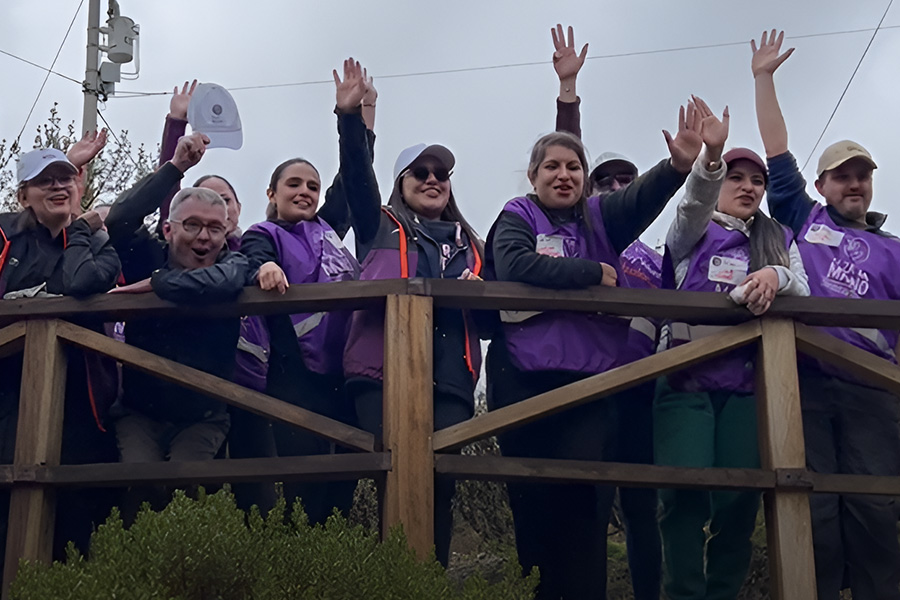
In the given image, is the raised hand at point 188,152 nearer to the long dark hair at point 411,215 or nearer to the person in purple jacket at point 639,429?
the long dark hair at point 411,215

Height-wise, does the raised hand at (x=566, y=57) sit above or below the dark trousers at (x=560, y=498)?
above

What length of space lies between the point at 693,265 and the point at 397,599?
230cm

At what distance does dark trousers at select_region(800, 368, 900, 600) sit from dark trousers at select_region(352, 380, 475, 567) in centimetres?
139

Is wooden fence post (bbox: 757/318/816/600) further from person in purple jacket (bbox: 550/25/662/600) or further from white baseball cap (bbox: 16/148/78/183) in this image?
white baseball cap (bbox: 16/148/78/183)

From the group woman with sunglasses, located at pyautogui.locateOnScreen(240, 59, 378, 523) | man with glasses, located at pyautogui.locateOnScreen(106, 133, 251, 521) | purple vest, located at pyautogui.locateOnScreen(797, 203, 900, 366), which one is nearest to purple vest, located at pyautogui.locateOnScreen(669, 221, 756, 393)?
purple vest, located at pyautogui.locateOnScreen(797, 203, 900, 366)

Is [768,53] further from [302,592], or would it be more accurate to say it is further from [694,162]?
[302,592]

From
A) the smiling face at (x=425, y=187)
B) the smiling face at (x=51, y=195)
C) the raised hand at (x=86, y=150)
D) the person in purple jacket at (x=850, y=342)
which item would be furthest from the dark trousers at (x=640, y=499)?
the raised hand at (x=86, y=150)

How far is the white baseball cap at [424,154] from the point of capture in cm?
553

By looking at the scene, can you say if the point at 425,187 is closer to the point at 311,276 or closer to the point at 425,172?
the point at 425,172

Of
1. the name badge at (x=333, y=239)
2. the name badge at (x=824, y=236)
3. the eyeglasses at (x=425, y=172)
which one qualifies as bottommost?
the name badge at (x=824, y=236)

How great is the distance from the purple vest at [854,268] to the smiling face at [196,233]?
2458 millimetres

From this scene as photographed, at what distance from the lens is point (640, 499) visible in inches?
215

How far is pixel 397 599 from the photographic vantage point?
3586 millimetres

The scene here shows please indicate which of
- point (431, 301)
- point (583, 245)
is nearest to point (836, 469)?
point (583, 245)
